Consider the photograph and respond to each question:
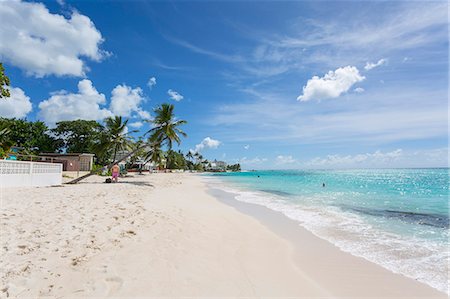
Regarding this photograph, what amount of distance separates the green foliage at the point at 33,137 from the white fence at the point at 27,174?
3246 centimetres

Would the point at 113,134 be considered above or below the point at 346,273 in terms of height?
above

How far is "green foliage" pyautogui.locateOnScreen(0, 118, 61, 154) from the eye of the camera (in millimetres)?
40625

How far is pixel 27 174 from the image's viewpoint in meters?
12.0

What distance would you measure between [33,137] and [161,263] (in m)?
50.4

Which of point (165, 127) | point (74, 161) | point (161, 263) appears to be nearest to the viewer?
point (161, 263)

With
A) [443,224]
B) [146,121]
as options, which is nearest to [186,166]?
[146,121]

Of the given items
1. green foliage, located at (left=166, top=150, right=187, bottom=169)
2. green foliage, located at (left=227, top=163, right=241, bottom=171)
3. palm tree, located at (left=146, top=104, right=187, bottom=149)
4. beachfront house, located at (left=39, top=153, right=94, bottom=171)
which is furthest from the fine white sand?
green foliage, located at (left=227, top=163, right=241, bottom=171)

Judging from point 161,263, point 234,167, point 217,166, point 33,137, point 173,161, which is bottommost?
point 161,263

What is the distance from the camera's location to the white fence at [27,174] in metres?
10.6

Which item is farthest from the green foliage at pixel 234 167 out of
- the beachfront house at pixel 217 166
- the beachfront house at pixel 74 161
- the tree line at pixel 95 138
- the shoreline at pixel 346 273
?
the shoreline at pixel 346 273

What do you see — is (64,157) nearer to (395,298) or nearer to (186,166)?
(395,298)

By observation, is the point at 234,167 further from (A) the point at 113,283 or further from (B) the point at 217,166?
(A) the point at 113,283

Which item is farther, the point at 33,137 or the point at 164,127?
the point at 33,137

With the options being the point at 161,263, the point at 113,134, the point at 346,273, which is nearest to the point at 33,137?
the point at 113,134
